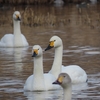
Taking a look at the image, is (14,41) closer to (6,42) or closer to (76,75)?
(6,42)

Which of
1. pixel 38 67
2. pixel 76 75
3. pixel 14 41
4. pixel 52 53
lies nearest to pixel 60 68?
pixel 76 75

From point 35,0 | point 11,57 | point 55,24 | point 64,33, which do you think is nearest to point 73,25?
point 55,24

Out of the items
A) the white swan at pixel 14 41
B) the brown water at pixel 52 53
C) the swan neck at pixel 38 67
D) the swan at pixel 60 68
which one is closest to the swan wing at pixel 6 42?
the white swan at pixel 14 41

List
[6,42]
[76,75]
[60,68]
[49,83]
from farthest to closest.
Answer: [6,42]
[76,75]
[60,68]
[49,83]

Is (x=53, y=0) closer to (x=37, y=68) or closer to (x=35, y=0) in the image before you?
(x=35, y=0)

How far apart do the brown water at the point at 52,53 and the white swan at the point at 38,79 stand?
0.15 m

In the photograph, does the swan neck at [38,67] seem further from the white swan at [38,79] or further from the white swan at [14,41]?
the white swan at [14,41]

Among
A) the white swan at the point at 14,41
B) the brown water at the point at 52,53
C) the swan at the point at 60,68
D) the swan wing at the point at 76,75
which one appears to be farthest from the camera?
the white swan at the point at 14,41

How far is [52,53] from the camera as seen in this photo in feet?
53.9

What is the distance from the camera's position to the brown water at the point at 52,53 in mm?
11000

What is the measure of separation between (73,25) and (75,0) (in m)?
12.3

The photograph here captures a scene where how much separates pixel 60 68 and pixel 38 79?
0.90 m

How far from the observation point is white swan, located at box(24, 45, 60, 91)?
1108cm

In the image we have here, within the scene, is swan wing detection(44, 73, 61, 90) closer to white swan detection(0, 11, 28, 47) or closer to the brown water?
the brown water
